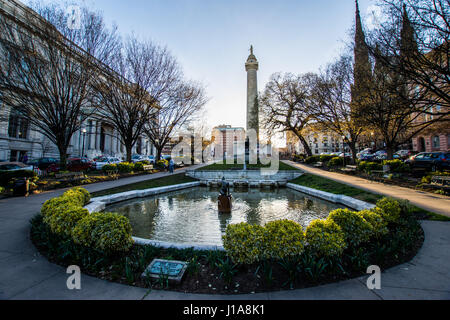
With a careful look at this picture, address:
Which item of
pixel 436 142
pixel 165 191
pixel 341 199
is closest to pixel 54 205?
pixel 165 191

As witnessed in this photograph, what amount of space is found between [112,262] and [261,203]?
25.7 feet

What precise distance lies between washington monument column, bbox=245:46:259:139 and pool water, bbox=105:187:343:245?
994 inches

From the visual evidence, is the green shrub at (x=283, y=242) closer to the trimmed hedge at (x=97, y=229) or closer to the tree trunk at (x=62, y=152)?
the trimmed hedge at (x=97, y=229)

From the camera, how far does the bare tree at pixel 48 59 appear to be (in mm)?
12391

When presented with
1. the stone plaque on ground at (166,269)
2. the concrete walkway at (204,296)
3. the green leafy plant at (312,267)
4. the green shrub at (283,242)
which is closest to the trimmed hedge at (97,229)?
the concrete walkway at (204,296)

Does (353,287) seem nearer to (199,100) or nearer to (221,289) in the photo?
(221,289)

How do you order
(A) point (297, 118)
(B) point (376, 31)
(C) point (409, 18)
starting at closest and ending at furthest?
(C) point (409, 18) < (B) point (376, 31) < (A) point (297, 118)

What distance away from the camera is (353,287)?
9.91 ft

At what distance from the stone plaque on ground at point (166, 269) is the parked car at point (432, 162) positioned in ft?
70.5

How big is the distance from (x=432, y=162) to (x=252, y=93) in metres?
25.7

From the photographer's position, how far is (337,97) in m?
23.9

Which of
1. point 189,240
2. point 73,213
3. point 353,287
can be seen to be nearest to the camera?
point 353,287

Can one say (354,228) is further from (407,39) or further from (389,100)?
(389,100)
